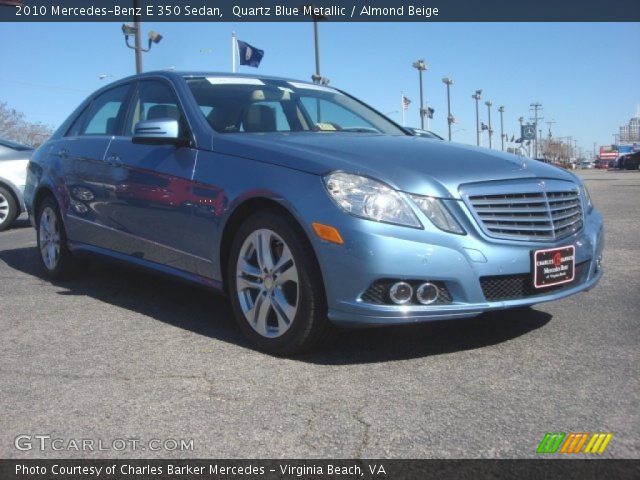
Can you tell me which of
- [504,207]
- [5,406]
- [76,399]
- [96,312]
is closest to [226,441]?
[76,399]

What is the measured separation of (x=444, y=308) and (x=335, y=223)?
640 mm

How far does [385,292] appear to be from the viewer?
127 inches

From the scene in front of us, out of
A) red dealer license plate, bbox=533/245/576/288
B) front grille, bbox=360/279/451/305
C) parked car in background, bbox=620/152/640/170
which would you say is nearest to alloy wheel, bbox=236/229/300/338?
front grille, bbox=360/279/451/305

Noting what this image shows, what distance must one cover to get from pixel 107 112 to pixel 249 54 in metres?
21.8

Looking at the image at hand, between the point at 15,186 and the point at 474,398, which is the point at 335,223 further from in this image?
the point at 15,186

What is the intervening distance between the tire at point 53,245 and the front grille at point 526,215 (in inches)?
143

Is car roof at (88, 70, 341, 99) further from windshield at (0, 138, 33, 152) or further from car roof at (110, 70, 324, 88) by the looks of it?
windshield at (0, 138, 33, 152)

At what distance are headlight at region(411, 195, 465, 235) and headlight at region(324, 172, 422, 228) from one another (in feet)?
0.21

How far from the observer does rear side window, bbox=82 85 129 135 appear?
5.25 metres

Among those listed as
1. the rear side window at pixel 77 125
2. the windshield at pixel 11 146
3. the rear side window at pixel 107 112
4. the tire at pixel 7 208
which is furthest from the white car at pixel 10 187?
the rear side window at pixel 107 112

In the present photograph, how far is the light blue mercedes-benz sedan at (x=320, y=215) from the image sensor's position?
3240 mm

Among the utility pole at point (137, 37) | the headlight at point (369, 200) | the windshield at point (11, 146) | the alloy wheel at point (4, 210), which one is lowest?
the alloy wheel at point (4, 210)

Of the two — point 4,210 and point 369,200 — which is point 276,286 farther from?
point 4,210

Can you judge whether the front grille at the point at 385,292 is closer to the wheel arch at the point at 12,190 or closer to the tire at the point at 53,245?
the tire at the point at 53,245
